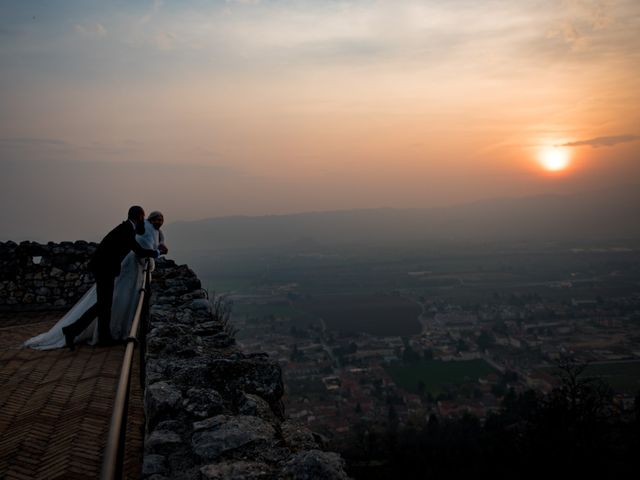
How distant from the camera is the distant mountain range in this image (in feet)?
401

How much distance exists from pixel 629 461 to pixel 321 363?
1047 inches

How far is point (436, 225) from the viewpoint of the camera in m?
154

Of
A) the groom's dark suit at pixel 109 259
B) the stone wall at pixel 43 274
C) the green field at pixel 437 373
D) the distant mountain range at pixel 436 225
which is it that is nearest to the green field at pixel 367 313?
the green field at pixel 437 373

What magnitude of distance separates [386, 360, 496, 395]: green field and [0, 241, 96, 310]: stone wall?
27007 millimetres

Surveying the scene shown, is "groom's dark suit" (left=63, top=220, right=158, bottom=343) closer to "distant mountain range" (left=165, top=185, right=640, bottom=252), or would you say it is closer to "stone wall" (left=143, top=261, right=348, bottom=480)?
"stone wall" (left=143, top=261, right=348, bottom=480)

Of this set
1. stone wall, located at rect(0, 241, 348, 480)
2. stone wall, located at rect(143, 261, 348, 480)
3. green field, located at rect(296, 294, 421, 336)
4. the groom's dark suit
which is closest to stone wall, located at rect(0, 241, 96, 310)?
the groom's dark suit

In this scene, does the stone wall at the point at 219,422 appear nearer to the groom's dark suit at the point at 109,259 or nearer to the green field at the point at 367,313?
the groom's dark suit at the point at 109,259

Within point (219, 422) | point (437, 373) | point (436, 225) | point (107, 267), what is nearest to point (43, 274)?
point (107, 267)

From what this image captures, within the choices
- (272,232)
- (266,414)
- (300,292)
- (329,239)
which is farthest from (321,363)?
(272,232)

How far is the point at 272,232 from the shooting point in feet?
481

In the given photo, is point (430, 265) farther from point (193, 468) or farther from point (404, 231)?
point (193, 468)

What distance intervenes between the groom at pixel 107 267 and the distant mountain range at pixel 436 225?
102994 mm

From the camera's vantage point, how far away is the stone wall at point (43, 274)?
356 inches

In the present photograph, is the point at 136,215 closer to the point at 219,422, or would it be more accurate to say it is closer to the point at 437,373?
the point at 219,422
